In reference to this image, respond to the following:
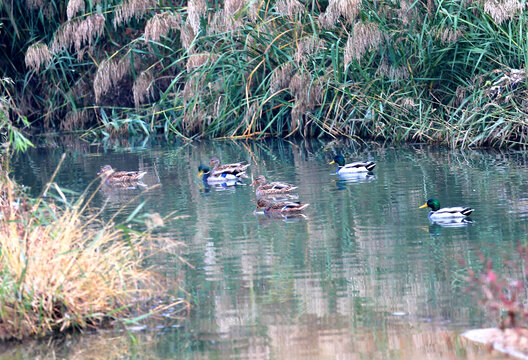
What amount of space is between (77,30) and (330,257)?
14983 mm

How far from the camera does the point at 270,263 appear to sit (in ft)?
32.0

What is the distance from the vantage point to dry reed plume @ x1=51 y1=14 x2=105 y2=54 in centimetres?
2338

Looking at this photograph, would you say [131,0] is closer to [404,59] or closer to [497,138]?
[404,59]

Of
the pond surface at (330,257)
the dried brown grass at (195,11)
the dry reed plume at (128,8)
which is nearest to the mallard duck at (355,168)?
the pond surface at (330,257)

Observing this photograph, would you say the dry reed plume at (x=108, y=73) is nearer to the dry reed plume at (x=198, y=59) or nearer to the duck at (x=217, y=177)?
the dry reed plume at (x=198, y=59)

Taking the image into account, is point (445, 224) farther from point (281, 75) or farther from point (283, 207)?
point (281, 75)

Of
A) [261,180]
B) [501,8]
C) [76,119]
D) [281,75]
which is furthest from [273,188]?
[76,119]

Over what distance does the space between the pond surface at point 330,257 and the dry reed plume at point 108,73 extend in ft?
17.2

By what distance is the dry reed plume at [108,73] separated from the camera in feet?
76.9

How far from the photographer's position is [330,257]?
9.95 meters

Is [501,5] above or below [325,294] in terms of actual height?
above

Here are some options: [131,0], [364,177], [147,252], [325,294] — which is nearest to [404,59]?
[364,177]

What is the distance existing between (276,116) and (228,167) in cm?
570

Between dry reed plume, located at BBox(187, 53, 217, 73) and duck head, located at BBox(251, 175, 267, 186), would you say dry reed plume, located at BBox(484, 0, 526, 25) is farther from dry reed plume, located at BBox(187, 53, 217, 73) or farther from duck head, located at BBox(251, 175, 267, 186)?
dry reed plume, located at BBox(187, 53, 217, 73)
